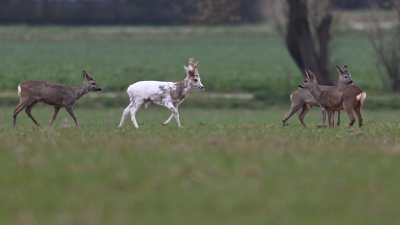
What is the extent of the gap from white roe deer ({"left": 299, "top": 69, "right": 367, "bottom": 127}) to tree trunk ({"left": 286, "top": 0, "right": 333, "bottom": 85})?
15137mm

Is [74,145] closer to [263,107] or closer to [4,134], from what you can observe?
[4,134]

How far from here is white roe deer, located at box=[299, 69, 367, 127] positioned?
546 inches

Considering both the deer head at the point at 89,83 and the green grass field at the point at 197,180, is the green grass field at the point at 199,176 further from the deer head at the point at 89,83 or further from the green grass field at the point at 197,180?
the deer head at the point at 89,83

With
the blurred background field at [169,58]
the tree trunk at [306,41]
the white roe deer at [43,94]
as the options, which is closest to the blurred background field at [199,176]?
the white roe deer at [43,94]

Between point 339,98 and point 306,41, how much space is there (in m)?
16.6

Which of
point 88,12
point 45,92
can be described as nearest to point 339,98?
point 45,92

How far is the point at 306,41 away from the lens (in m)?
30.5

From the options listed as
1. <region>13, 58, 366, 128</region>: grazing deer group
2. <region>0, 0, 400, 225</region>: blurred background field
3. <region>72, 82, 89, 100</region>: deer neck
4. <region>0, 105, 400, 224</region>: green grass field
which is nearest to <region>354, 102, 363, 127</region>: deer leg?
<region>13, 58, 366, 128</region>: grazing deer group

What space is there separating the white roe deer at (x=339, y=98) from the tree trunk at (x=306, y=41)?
49.7 ft

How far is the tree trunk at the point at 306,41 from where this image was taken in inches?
1173

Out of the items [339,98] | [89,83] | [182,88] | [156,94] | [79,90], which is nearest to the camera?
[339,98]

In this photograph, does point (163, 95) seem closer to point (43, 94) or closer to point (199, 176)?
point (43, 94)

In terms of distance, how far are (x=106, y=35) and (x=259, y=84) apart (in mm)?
56496

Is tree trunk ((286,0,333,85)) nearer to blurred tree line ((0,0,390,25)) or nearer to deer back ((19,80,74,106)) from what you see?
deer back ((19,80,74,106))
